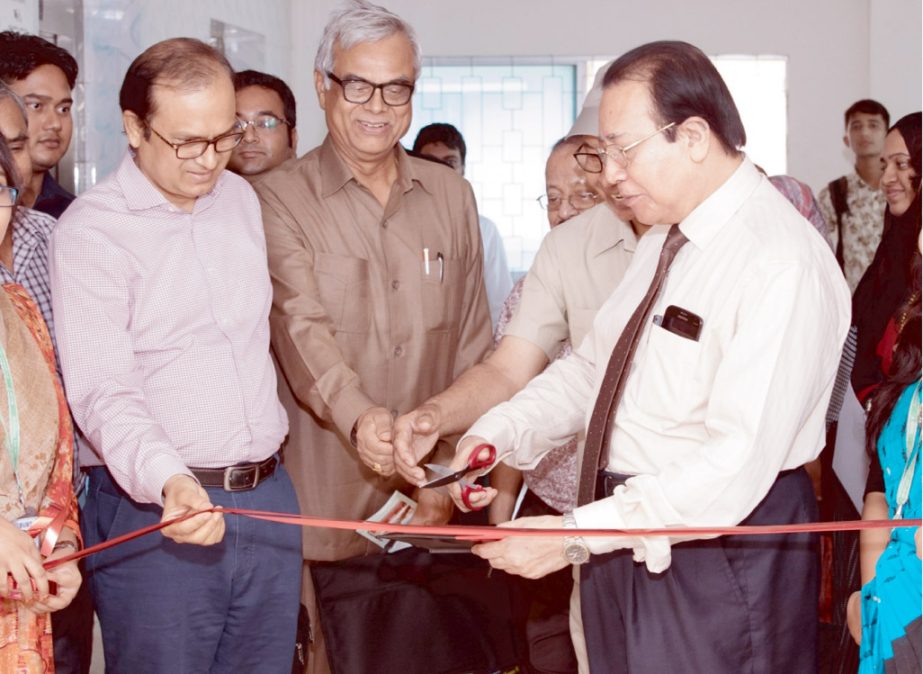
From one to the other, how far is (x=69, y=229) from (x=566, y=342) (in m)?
1.29

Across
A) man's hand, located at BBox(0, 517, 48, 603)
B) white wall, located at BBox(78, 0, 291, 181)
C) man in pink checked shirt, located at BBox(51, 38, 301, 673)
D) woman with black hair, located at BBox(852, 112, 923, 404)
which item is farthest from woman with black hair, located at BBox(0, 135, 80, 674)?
white wall, located at BBox(78, 0, 291, 181)

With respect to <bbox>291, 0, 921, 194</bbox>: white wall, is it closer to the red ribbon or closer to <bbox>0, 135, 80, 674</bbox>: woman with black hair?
<bbox>0, 135, 80, 674</bbox>: woman with black hair

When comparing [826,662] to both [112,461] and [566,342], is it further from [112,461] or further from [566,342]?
[112,461]

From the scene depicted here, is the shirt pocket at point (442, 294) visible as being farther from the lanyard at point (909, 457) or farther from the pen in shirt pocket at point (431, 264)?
the lanyard at point (909, 457)

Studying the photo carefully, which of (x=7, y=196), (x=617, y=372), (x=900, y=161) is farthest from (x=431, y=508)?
A: (x=900, y=161)

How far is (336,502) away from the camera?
2867 mm

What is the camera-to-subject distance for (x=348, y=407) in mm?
2629

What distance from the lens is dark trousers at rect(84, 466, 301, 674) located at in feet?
7.57

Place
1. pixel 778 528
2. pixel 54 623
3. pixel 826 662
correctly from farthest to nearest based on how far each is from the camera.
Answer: pixel 826 662, pixel 54 623, pixel 778 528

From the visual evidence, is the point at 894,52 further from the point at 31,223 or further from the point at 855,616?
the point at 31,223

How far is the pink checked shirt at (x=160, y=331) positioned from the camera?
221 centimetres

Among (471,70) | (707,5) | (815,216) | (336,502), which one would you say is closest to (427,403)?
(336,502)

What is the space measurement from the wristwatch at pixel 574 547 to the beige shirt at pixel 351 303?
86 cm

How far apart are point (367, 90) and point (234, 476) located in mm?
988
